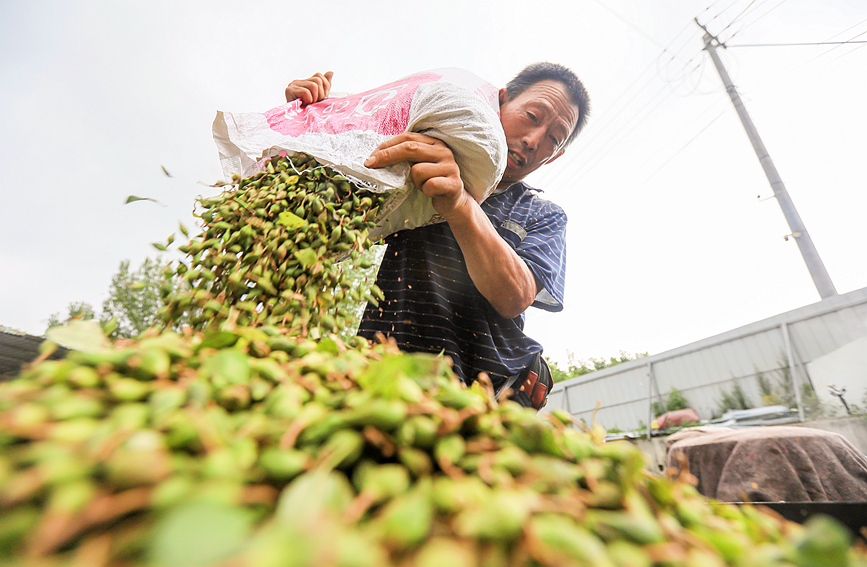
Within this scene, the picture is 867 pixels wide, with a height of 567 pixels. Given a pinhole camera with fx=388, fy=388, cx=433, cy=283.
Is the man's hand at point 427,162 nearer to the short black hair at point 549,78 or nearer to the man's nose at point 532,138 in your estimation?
the man's nose at point 532,138

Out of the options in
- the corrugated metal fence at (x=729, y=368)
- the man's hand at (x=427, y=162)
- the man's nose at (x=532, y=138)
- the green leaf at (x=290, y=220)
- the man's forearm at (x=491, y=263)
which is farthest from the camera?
the corrugated metal fence at (x=729, y=368)

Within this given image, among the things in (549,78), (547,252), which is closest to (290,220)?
(547,252)

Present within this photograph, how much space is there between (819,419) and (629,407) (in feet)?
10.5

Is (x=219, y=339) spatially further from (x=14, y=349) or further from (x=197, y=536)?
(x=14, y=349)

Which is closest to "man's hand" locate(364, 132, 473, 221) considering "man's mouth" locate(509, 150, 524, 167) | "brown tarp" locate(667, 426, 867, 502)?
"man's mouth" locate(509, 150, 524, 167)

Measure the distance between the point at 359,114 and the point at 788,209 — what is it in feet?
19.2

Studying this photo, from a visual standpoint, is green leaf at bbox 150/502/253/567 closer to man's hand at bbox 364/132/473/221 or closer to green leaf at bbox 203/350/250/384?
green leaf at bbox 203/350/250/384

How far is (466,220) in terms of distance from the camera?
3.08 feet

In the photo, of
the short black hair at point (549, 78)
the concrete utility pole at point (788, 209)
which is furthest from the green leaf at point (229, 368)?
the concrete utility pole at point (788, 209)

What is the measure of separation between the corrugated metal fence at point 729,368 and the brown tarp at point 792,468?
3487mm

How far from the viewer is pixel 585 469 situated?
287 millimetres

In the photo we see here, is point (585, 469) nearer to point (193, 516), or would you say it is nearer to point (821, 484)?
point (193, 516)

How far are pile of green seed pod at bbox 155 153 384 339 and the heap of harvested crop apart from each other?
23 centimetres

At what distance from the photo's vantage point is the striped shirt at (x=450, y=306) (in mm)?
1119
